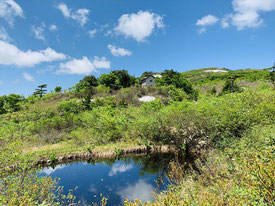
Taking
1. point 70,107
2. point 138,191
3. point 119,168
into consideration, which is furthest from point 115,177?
point 70,107

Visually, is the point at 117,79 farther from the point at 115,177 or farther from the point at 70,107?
the point at 115,177

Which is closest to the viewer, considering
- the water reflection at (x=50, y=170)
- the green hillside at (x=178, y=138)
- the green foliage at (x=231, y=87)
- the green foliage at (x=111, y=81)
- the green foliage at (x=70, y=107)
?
the green hillside at (x=178, y=138)

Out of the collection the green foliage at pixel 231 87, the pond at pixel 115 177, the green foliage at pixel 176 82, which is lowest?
the pond at pixel 115 177

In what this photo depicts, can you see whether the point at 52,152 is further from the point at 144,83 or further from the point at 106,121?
the point at 144,83

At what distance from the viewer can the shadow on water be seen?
8.43 m

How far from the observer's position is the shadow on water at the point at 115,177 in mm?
8430

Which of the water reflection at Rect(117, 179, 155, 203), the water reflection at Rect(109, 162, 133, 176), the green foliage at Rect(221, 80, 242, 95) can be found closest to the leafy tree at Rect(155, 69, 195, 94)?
the green foliage at Rect(221, 80, 242, 95)

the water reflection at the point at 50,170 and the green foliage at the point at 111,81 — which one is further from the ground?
the green foliage at the point at 111,81

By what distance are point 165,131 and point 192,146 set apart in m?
2.79

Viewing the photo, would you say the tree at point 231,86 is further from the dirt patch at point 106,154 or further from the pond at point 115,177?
the pond at point 115,177

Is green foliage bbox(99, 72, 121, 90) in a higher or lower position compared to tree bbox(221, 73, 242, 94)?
higher

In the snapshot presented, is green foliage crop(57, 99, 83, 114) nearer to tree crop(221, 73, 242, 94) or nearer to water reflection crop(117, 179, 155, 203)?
water reflection crop(117, 179, 155, 203)

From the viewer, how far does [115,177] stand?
10875mm

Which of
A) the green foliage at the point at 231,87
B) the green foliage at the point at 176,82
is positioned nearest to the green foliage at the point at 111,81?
the green foliage at the point at 176,82
